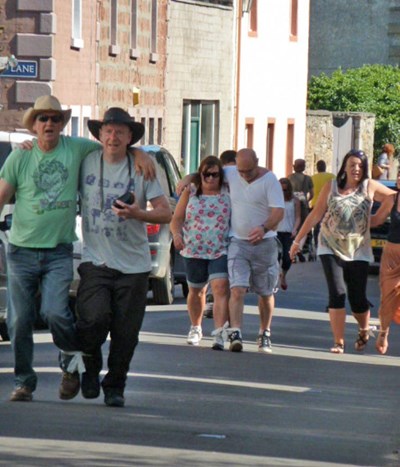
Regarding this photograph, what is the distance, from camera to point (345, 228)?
1560 cm

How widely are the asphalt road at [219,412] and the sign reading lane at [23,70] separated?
12.5 meters

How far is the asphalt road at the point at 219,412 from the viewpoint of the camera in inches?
377

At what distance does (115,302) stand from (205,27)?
1123 inches

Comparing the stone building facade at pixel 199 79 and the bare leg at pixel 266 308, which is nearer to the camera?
the bare leg at pixel 266 308

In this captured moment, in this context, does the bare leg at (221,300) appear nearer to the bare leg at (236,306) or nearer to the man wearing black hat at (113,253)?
the bare leg at (236,306)

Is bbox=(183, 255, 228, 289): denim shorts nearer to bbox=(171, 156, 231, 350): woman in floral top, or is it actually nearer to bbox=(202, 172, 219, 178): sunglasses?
bbox=(171, 156, 231, 350): woman in floral top

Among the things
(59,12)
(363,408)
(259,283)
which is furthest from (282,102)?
(363,408)

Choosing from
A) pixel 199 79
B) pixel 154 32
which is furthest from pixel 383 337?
pixel 199 79

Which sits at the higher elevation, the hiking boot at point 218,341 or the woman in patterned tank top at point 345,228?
the woman in patterned tank top at point 345,228

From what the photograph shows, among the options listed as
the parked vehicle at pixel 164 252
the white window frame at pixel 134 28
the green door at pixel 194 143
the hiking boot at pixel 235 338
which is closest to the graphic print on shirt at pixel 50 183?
the hiking boot at pixel 235 338

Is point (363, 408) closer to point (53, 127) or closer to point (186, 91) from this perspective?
point (53, 127)

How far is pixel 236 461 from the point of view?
9.42m

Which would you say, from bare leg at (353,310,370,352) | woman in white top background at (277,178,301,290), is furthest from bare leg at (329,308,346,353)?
woman in white top background at (277,178,301,290)

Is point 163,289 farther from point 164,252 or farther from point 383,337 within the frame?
point 383,337
